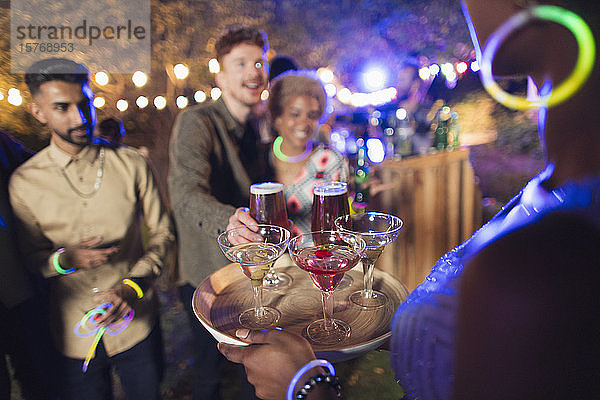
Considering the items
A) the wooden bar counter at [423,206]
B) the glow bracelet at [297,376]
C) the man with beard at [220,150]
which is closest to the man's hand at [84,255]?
the man with beard at [220,150]

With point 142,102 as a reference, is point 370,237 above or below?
below

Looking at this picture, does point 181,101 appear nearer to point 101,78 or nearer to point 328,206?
point 101,78

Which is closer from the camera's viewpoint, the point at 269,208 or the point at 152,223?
the point at 269,208

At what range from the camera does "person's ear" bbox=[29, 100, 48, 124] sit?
1.80m

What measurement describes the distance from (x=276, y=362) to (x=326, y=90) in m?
2.12

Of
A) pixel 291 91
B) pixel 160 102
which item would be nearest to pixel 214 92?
pixel 160 102

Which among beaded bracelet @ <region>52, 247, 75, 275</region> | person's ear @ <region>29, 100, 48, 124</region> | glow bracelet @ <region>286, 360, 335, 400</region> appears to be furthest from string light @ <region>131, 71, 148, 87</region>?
glow bracelet @ <region>286, 360, 335, 400</region>

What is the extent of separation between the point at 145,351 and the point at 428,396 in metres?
1.70

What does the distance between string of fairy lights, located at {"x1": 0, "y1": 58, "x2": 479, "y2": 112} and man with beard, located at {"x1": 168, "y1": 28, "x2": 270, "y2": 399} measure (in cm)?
34

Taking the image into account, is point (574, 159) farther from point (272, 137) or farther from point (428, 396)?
point (272, 137)

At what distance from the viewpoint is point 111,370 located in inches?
83.4

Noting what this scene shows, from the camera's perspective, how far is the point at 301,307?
1131mm

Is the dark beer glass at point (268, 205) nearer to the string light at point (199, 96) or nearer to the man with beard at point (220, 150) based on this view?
the man with beard at point (220, 150)

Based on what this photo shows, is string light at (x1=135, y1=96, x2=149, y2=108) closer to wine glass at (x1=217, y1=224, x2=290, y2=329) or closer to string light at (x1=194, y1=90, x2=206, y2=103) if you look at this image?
string light at (x1=194, y1=90, x2=206, y2=103)
